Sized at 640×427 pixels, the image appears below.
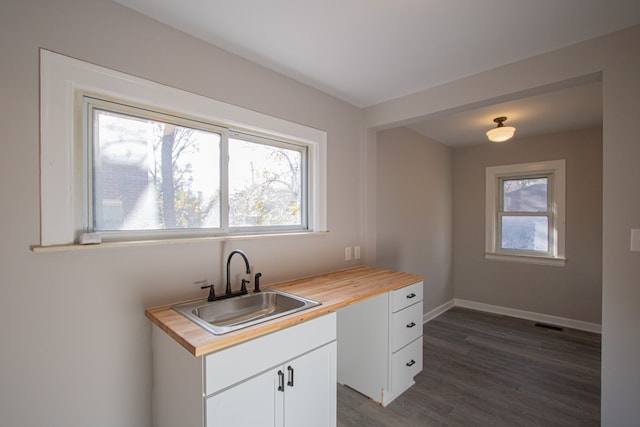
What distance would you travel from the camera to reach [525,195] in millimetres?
3863

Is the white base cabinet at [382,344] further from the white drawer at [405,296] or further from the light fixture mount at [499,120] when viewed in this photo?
the light fixture mount at [499,120]

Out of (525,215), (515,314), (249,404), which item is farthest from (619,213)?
(515,314)

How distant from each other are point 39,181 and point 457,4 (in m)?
2.08

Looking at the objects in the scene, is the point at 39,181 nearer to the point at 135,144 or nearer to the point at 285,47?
the point at 135,144

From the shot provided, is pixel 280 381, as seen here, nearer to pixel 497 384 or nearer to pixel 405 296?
pixel 405 296

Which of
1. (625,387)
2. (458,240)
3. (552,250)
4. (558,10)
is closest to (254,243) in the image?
(558,10)

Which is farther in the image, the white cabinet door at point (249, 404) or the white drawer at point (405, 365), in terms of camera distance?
the white drawer at point (405, 365)

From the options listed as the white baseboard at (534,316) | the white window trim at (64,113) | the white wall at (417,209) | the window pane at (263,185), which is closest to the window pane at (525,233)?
the white wall at (417,209)

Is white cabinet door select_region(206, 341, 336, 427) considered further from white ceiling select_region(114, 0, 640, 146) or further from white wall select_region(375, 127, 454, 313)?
white ceiling select_region(114, 0, 640, 146)

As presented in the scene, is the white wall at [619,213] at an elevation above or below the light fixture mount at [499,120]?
below

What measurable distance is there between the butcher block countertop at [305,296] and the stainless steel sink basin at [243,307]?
0.20 feet

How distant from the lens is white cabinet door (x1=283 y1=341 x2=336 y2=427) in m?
1.36

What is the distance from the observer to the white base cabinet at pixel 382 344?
2037 mm

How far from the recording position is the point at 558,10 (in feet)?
4.65
